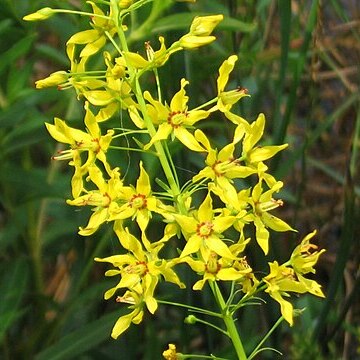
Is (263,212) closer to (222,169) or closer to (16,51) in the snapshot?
(222,169)

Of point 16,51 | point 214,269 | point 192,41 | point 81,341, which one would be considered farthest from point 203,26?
point 81,341

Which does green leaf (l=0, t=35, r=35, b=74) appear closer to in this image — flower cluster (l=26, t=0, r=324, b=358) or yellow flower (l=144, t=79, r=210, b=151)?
flower cluster (l=26, t=0, r=324, b=358)

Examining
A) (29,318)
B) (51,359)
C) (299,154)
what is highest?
(299,154)

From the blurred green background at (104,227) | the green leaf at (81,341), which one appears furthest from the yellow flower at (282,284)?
the green leaf at (81,341)

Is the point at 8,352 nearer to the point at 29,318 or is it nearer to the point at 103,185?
the point at 29,318

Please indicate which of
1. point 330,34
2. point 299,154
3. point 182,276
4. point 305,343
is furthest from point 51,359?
point 330,34

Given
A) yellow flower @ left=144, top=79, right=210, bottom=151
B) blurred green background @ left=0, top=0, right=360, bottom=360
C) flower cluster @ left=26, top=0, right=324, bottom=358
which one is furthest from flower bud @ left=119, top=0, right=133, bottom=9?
blurred green background @ left=0, top=0, right=360, bottom=360
